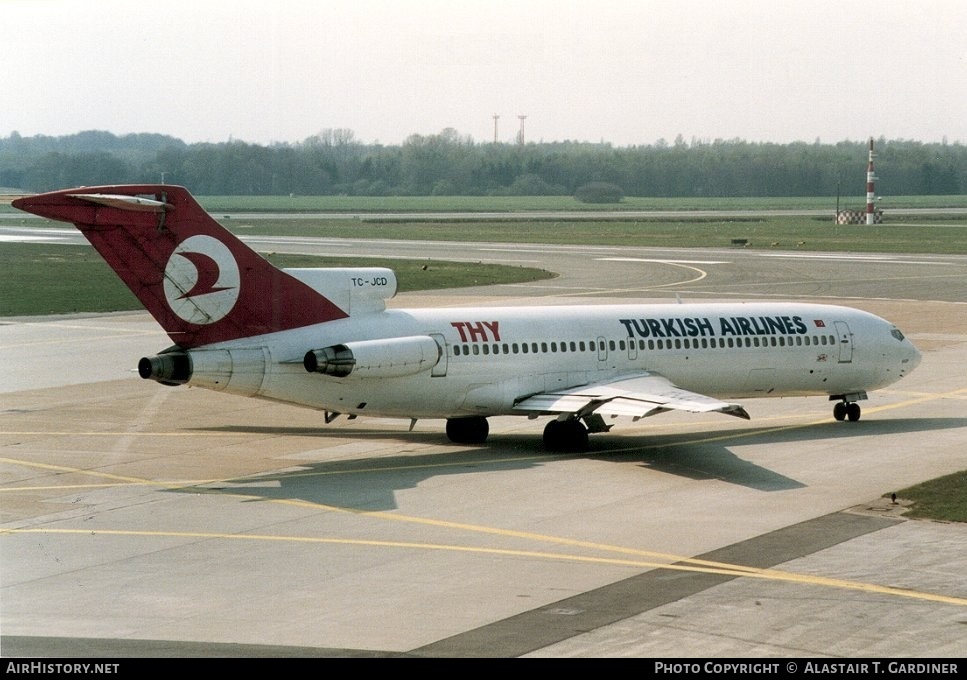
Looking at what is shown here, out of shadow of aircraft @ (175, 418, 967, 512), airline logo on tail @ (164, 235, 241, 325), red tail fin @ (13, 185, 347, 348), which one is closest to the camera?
shadow of aircraft @ (175, 418, 967, 512)

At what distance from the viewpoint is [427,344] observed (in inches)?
1363

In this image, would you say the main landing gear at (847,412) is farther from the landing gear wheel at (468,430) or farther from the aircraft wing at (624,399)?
the landing gear wheel at (468,430)

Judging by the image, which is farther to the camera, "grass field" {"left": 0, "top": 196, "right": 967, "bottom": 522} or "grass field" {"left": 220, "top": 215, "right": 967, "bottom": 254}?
"grass field" {"left": 220, "top": 215, "right": 967, "bottom": 254}

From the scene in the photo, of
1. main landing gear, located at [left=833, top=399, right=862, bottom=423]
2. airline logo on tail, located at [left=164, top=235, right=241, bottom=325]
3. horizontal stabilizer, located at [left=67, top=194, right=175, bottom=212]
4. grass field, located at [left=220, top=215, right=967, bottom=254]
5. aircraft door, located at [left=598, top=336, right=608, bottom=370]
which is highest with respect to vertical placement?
horizontal stabilizer, located at [left=67, top=194, right=175, bottom=212]

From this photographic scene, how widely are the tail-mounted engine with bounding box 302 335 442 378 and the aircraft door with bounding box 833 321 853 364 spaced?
44.7 ft

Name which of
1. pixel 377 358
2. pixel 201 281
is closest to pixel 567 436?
pixel 377 358

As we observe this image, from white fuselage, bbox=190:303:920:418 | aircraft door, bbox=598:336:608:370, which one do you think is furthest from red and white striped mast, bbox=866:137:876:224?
aircraft door, bbox=598:336:608:370

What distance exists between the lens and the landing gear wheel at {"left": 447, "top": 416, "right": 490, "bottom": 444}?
3700 cm

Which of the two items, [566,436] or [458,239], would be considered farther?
[458,239]

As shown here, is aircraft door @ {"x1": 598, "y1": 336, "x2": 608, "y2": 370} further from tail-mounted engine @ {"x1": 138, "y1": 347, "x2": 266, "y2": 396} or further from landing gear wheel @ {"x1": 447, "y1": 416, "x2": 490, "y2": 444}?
tail-mounted engine @ {"x1": 138, "y1": 347, "x2": 266, "y2": 396}

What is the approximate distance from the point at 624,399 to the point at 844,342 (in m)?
10.2

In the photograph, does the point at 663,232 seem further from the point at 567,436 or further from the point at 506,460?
the point at 506,460

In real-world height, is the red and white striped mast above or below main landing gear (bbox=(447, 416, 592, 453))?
above

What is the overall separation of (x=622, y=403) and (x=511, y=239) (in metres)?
99.5
